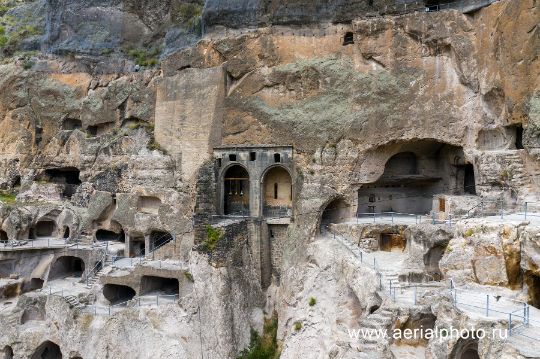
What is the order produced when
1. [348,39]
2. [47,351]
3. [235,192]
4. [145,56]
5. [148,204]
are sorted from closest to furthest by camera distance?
1. [47,351]
2. [348,39]
3. [235,192]
4. [148,204]
5. [145,56]

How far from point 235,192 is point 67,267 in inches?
475

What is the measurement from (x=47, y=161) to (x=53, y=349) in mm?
13572

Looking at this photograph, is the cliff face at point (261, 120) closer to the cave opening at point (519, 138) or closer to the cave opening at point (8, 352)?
the cave opening at point (519, 138)

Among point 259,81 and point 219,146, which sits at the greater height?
point 259,81

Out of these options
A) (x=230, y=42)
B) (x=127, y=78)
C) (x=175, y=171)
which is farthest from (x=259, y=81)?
(x=127, y=78)

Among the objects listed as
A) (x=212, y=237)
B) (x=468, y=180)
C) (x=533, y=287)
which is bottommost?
(x=533, y=287)

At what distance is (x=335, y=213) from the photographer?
912 inches

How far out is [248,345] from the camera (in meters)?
20.3

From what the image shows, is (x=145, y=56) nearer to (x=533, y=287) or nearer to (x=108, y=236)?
(x=108, y=236)

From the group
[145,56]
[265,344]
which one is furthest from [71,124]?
[265,344]

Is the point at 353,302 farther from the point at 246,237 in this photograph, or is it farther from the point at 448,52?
the point at 448,52

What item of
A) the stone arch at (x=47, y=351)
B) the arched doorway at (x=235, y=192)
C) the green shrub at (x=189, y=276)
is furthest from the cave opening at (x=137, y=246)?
the green shrub at (x=189, y=276)

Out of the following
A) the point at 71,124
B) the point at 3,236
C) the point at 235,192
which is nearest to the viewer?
the point at 235,192

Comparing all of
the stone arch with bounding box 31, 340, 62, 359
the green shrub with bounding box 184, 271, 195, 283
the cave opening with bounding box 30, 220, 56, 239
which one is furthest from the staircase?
the cave opening with bounding box 30, 220, 56, 239
